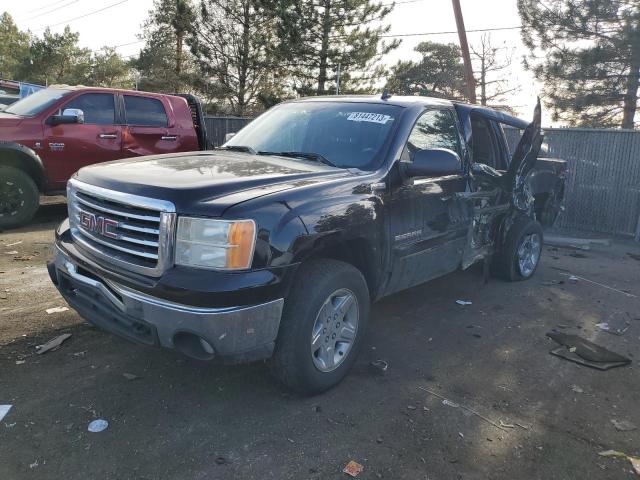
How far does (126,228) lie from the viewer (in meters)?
2.97

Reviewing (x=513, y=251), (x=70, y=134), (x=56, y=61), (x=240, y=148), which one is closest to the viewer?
(x=240, y=148)

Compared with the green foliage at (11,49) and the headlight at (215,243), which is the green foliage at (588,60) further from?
the green foliage at (11,49)

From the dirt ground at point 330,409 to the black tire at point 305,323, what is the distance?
170 millimetres

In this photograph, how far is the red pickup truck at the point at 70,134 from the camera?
729cm

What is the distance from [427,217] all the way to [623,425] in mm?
1905

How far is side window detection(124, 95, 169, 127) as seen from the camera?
329 inches

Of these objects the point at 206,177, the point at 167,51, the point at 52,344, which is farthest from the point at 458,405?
the point at 167,51

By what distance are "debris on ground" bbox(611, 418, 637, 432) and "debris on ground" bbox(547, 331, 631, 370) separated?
0.80m

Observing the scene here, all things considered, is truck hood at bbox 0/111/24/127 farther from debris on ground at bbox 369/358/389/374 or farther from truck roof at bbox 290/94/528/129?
debris on ground at bbox 369/358/389/374

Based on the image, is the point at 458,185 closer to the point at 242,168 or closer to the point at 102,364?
the point at 242,168

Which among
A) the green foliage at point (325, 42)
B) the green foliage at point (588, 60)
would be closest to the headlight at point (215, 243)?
the green foliage at point (588, 60)

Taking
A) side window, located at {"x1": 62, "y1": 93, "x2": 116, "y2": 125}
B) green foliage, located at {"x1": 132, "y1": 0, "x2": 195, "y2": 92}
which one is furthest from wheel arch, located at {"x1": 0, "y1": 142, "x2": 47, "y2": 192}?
green foliage, located at {"x1": 132, "y1": 0, "x2": 195, "y2": 92}

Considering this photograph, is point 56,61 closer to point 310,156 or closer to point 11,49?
point 11,49

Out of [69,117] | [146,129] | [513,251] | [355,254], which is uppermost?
[69,117]
